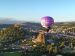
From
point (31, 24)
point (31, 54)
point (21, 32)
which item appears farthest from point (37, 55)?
point (31, 24)

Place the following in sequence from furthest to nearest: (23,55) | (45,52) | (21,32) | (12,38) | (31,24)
A: 1. (31,24)
2. (21,32)
3. (12,38)
4. (45,52)
5. (23,55)

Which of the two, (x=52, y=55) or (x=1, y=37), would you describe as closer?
Answer: (x=52, y=55)

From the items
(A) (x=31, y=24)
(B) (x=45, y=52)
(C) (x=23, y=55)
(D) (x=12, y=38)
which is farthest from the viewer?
(A) (x=31, y=24)

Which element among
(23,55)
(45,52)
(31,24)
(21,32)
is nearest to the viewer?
(23,55)

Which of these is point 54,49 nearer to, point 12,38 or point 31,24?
point 12,38

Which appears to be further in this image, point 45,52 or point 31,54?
point 45,52

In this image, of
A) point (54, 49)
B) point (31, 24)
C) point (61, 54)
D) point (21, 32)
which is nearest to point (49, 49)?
point (54, 49)

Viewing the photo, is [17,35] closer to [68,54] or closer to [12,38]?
[12,38]

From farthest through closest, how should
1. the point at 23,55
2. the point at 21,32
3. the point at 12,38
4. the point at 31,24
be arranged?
the point at 31,24 → the point at 21,32 → the point at 12,38 → the point at 23,55
